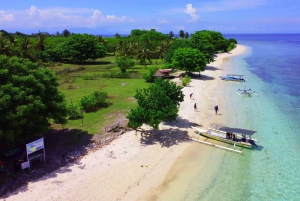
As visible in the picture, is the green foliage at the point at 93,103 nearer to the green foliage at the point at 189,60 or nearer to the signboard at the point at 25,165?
the signboard at the point at 25,165

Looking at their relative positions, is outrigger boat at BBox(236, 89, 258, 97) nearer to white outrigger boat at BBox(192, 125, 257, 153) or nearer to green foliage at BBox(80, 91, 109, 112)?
white outrigger boat at BBox(192, 125, 257, 153)

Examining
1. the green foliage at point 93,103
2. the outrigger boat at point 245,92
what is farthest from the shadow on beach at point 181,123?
the outrigger boat at point 245,92

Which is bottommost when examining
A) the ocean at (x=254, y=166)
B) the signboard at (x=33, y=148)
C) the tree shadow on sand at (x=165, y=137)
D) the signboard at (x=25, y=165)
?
the ocean at (x=254, y=166)

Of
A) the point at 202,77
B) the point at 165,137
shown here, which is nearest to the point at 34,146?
the point at 165,137

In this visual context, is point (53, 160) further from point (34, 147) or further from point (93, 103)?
point (93, 103)

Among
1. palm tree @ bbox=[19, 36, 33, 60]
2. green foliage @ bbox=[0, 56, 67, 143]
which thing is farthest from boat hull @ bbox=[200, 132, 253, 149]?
palm tree @ bbox=[19, 36, 33, 60]

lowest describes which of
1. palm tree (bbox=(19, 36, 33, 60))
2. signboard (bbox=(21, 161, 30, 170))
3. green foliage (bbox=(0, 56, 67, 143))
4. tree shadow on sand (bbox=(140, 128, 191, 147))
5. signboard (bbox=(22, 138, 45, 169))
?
tree shadow on sand (bbox=(140, 128, 191, 147))

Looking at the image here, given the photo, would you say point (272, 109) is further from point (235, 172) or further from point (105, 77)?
point (105, 77)
